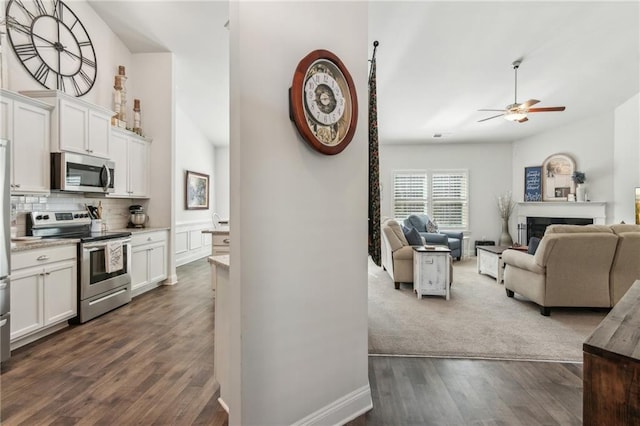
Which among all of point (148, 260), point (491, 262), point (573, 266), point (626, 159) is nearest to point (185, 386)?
point (148, 260)

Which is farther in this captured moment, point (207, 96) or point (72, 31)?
point (207, 96)

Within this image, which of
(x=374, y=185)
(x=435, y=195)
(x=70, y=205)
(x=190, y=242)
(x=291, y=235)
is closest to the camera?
(x=291, y=235)

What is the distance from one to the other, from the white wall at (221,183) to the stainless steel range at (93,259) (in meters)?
4.38

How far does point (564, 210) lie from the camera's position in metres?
6.54

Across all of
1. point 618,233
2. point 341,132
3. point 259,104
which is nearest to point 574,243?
point 618,233

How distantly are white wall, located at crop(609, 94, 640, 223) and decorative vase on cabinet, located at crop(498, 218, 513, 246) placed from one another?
6.77 feet

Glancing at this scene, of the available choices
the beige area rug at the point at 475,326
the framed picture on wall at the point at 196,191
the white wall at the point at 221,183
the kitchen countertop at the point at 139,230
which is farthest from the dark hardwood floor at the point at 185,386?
the white wall at the point at 221,183

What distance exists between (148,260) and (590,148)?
8.19 m

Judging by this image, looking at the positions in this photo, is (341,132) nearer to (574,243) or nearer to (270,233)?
(270,233)

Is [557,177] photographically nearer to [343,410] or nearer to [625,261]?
[625,261]

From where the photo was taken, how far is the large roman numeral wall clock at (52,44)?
10.5 ft

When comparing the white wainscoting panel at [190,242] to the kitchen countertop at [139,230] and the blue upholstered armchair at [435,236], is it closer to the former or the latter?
the kitchen countertop at [139,230]

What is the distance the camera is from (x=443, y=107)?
595 centimetres

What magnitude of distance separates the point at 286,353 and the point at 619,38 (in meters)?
5.77
